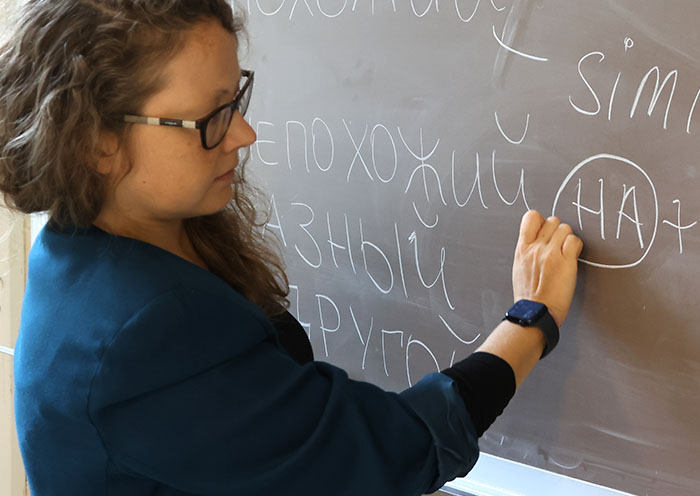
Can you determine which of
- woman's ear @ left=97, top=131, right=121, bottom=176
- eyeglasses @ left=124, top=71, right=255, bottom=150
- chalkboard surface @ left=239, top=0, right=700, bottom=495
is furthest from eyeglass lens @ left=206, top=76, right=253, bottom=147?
chalkboard surface @ left=239, top=0, right=700, bottom=495

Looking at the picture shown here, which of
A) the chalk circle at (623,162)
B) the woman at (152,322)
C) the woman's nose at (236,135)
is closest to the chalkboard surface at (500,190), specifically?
the chalk circle at (623,162)

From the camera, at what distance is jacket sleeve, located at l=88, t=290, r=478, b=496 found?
0.78 meters

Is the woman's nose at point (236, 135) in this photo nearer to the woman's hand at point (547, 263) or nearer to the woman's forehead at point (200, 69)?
the woman's forehead at point (200, 69)

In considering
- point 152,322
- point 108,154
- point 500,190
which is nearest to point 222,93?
point 108,154

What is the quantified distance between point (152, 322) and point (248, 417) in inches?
5.7

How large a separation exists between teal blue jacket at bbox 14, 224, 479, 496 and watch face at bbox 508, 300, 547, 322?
19 centimetres

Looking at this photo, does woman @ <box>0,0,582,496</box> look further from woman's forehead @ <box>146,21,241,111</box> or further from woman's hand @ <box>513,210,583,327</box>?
woman's hand @ <box>513,210,583,327</box>

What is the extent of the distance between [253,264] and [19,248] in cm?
114

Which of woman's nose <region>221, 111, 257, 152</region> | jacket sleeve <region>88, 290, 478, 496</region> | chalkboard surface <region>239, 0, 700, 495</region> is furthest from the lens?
chalkboard surface <region>239, 0, 700, 495</region>

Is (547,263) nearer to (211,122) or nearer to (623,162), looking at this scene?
(623,162)

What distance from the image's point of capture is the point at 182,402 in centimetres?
79

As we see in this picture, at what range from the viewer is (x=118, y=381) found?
30.2 inches

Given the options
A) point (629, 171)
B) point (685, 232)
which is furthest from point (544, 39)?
point (685, 232)

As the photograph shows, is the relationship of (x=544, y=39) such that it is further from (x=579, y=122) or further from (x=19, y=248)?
(x=19, y=248)
